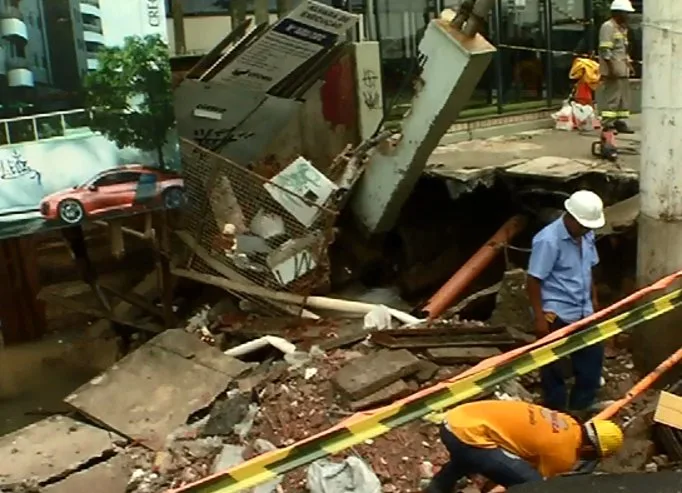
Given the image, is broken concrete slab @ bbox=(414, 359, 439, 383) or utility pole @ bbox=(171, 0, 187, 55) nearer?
broken concrete slab @ bbox=(414, 359, 439, 383)

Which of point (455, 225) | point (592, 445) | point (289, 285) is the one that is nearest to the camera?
point (592, 445)

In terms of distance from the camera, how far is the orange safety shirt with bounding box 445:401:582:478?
423cm

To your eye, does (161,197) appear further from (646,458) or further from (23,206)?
(646,458)

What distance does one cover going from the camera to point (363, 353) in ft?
21.5

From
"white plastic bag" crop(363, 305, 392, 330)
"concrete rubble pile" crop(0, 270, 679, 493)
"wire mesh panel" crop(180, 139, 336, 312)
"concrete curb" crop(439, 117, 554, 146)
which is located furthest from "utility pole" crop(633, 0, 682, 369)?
"concrete curb" crop(439, 117, 554, 146)

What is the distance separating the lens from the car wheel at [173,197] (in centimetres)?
746

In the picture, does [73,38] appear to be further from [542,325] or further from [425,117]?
[542,325]

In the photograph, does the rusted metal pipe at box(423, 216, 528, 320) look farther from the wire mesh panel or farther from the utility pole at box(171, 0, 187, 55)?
the utility pole at box(171, 0, 187, 55)

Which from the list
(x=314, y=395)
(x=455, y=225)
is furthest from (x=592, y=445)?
(x=455, y=225)

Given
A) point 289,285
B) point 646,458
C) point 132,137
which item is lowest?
point 646,458

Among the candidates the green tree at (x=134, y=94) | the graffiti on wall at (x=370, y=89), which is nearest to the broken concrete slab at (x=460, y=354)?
the green tree at (x=134, y=94)

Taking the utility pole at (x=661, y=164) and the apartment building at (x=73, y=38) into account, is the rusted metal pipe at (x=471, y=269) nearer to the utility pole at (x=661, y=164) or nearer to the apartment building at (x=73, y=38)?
the utility pole at (x=661, y=164)

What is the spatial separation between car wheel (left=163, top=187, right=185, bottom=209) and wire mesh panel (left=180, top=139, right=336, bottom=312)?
332mm

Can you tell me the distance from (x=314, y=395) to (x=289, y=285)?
6.07 ft
